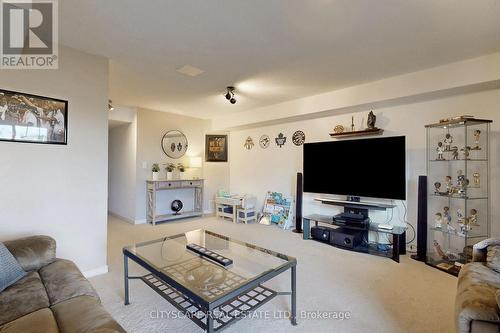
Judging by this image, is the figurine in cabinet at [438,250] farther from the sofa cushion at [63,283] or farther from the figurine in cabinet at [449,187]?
the sofa cushion at [63,283]

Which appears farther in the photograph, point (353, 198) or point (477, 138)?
point (353, 198)

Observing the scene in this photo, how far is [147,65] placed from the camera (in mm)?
2771

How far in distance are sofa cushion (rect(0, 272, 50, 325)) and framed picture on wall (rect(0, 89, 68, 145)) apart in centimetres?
125

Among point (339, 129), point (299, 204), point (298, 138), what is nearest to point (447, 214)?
point (339, 129)

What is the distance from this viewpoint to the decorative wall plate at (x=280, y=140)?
4766mm

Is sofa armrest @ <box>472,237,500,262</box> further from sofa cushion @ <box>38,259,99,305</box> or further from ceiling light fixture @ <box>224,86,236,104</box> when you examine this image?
ceiling light fixture @ <box>224,86,236,104</box>

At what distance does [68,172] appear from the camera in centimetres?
236

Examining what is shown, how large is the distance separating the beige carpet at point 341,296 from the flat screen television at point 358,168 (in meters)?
0.87

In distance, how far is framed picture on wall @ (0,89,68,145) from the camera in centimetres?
203

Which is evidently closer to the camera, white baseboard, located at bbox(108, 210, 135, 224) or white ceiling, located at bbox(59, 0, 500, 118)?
white ceiling, located at bbox(59, 0, 500, 118)

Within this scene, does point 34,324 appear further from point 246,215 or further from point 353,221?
point 246,215

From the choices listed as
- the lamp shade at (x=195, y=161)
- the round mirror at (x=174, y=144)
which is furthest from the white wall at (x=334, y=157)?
the round mirror at (x=174, y=144)

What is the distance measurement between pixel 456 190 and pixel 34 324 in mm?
3762

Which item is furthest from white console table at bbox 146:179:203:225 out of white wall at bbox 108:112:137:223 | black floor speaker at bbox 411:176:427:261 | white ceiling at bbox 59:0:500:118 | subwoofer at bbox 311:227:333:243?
black floor speaker at bbox 411:176:427:261
